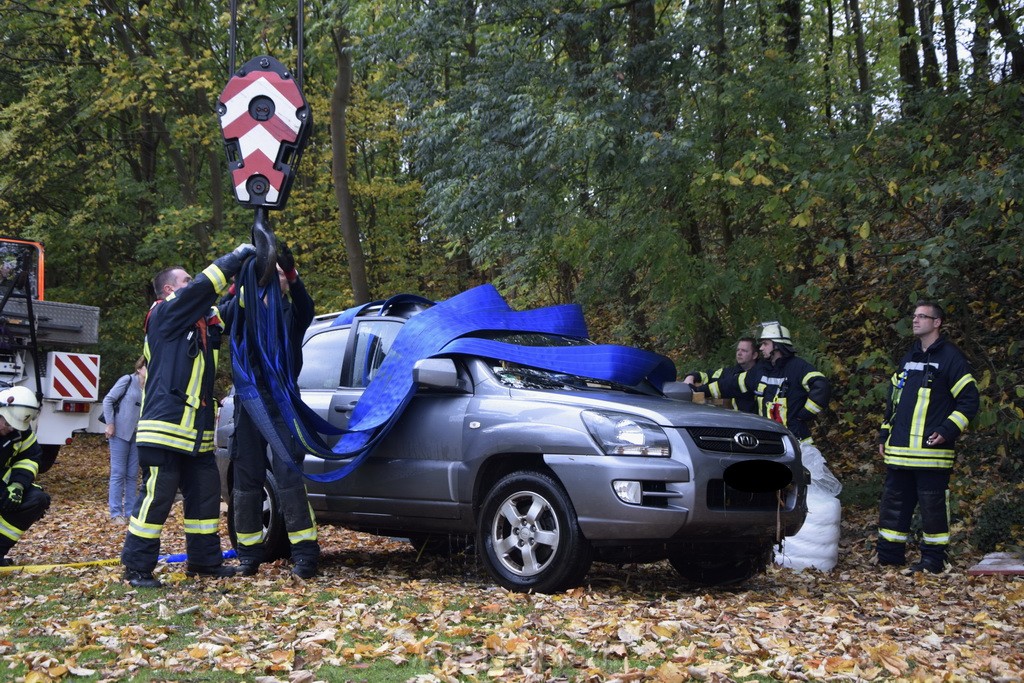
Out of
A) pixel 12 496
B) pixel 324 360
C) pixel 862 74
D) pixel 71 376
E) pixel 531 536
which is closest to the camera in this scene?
pixel 531 536

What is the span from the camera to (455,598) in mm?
6391

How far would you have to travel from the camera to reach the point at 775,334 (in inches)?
366

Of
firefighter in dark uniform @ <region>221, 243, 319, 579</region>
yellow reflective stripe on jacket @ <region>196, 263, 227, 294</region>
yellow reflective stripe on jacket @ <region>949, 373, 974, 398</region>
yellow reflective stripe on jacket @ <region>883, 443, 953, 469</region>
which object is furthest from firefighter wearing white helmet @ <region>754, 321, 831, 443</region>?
yellow reflective stripe on jacket @ <region>196, 263, 227, 294</region>

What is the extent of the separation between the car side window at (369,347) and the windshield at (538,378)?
2.76 feet

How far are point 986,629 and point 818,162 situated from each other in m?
4.98

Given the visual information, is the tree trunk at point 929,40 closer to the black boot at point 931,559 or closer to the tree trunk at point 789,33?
the tree trunk at point 789,33

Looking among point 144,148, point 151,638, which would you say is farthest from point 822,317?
point 144,148

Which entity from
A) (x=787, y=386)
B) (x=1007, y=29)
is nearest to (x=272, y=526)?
(x=787, y=386)

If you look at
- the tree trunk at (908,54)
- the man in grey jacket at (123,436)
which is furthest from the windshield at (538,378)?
the tree trunk at (908,54)

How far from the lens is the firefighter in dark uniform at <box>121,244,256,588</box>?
22.2 ft

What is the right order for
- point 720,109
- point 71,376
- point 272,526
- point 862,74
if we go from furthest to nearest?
1. point 862,74
2. point 71,376
3. point 720,109
4. point 272,526

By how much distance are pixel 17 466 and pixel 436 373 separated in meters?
3.01

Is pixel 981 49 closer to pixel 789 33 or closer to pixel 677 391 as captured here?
pixel 789 33

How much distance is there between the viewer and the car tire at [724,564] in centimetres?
718
